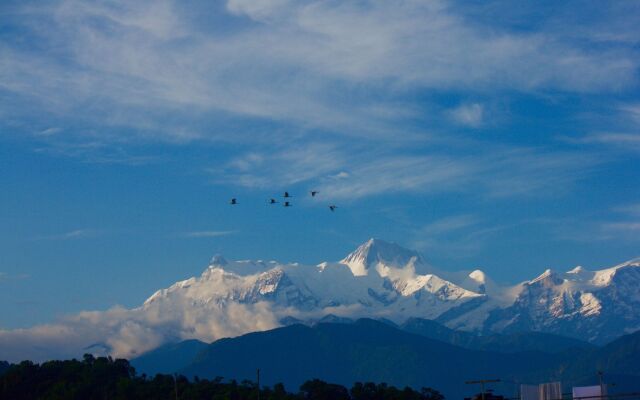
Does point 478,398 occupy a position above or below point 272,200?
below

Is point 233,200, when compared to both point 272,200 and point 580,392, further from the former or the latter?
point 580,392

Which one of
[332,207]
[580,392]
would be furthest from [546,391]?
[332,207]

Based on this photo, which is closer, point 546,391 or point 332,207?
point 546,391

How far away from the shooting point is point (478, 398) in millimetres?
115188

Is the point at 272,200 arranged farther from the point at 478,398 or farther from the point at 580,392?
the point at 580,392

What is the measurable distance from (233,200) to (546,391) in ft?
127

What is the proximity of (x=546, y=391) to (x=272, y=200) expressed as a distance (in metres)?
35.4

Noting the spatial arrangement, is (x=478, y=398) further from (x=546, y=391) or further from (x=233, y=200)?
(x=233, y=200)

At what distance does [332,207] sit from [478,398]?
26749 mm

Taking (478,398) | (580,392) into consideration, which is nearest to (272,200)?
(478,398)

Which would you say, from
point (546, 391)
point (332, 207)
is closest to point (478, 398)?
point (546, 391)

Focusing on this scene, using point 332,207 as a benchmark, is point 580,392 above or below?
below

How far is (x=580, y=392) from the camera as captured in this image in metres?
117

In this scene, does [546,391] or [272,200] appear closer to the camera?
[546,391]
